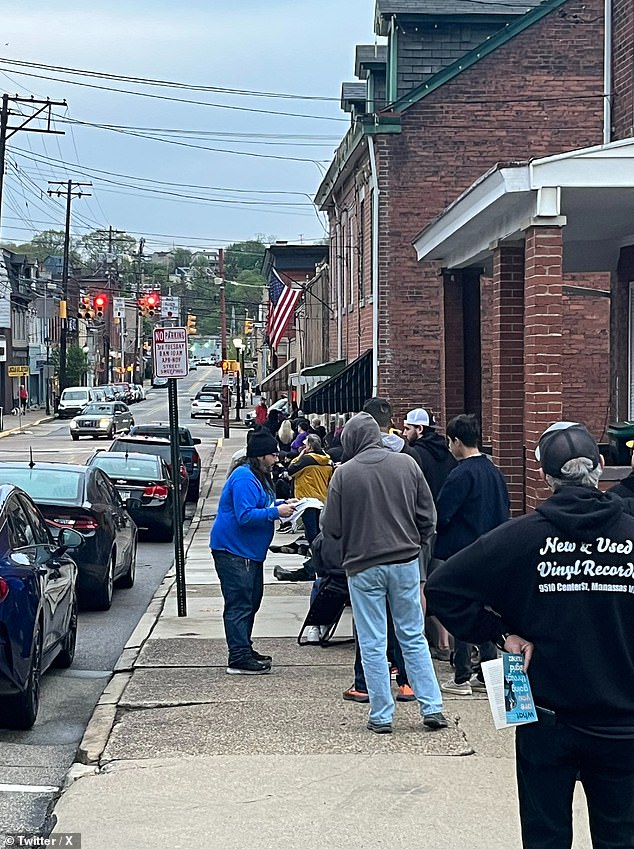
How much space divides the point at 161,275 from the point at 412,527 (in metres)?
135

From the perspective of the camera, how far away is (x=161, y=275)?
139875 mm

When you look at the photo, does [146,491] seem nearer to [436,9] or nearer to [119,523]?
[119,523]

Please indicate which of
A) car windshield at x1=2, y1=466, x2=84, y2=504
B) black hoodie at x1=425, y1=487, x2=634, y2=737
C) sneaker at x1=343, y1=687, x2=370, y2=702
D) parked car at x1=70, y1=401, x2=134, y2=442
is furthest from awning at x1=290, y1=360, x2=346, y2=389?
parked car at x1=70, y1=401, x2=134, y2=442

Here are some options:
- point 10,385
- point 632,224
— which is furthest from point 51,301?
point 632,224

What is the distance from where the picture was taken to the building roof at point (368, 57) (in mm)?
21844

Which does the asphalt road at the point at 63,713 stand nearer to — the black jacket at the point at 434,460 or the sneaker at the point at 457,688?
the sneaker at the point at 457,688

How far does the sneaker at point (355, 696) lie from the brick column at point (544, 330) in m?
2.87

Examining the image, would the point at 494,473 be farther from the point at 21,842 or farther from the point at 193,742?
the point at 21,842

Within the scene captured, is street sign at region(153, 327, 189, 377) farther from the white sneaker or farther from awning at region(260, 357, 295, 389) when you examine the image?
awning at region(260, 357, 295, 389)

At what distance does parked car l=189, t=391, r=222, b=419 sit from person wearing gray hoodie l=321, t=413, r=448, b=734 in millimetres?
61154

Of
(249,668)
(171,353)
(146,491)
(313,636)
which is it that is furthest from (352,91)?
(249,668)

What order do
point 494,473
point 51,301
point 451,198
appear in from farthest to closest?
point 51,301 → point 451,198 → point 494,473

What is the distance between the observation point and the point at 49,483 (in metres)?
13.5

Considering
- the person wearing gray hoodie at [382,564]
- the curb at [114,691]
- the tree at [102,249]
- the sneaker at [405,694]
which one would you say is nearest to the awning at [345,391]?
the curb at [114,691]
